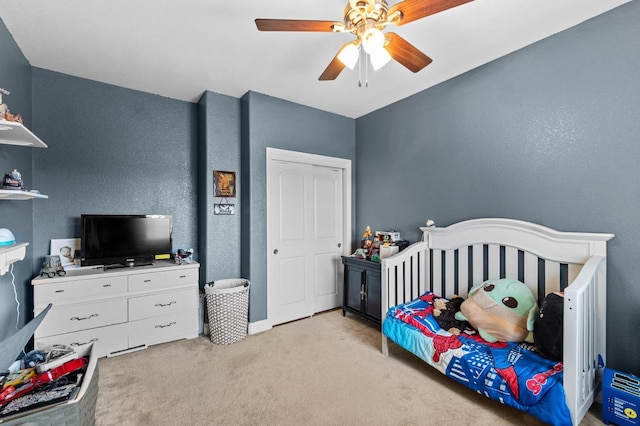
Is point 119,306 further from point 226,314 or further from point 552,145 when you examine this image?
point 552,145

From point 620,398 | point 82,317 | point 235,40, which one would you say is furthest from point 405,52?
point 82,317

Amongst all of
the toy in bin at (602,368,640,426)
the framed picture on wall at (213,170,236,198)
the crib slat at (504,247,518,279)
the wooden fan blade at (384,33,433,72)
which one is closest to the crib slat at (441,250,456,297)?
the crib slat at (504,247,518,279)

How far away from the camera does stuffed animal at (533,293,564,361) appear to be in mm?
1618

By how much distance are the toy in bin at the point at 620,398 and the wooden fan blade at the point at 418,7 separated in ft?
7.25

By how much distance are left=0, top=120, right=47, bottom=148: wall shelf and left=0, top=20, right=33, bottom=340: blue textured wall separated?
27 centimetres

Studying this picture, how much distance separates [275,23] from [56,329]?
2866 mm

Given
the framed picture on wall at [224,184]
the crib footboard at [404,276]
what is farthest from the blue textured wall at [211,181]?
the crib footboard at [404,276]

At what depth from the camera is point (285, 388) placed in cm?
203

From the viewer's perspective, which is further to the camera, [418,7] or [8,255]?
[8,255]

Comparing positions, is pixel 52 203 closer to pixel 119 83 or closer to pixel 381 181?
pixel 119 83

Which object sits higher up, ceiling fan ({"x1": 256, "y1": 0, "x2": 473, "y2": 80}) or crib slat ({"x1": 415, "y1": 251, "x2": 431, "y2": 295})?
ceiling fan ({"x1": 256, "y1": 0, "x2": 473, "y2": 80})

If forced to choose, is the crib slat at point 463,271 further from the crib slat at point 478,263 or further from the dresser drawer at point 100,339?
the dresser drawer at point 100,339

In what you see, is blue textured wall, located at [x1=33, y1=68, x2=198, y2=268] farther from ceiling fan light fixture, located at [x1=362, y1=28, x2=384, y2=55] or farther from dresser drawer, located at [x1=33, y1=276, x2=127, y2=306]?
ceiling fan light fixture, located at [x1=362, y1=28, x2=384, y2=55]

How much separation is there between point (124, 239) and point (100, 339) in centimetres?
90
